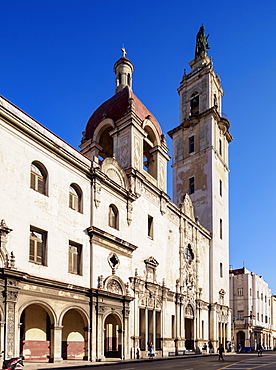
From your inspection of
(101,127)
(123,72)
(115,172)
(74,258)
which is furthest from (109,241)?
(123,72)

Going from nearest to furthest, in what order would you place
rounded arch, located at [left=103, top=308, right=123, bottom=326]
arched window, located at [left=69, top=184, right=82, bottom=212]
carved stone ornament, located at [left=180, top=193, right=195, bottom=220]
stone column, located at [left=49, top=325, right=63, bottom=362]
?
stone column, located at [left=49, top=325, right=63, bottom=362] → arched window, located at [left=69, top=184, right=82, bottom=212] → rounded arch, located at [left=103, top=308, right=123, bottom=326] → carved stone ornament, located at [left=180, top=193, right=195, bottom=220]

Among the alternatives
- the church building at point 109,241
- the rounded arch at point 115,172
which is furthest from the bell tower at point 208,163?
the rounded arch at point 115,172

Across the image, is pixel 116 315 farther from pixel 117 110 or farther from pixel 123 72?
pixel 123 72

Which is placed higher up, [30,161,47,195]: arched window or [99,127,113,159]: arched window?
[99,127,113,159]: arched window

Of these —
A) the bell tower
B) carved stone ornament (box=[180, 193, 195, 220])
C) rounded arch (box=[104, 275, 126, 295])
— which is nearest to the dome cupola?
carved stone ornament (box=[180, 193, 195, 220])

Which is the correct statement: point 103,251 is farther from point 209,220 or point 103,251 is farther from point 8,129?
point 209,220

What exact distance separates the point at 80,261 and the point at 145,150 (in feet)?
50.8

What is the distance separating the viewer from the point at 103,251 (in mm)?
26359

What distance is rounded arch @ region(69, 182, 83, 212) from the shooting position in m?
24.8

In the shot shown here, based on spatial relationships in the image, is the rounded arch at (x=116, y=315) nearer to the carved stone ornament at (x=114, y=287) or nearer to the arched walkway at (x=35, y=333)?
the carved stone ornament at (x=114, y=287)

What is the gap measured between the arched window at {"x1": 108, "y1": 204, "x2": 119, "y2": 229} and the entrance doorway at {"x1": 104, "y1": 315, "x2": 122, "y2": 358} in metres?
5.84

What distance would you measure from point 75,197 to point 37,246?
4580 millimetres

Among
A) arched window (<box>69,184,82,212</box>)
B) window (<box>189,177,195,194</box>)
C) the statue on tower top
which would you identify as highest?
the statue on tower top

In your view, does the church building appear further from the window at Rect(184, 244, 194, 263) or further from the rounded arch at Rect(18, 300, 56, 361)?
the window at Rect(184, 244, 194, 263)
